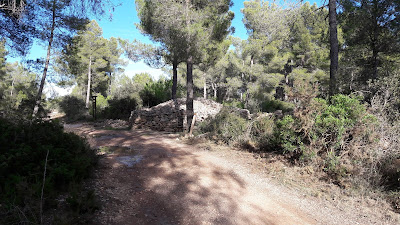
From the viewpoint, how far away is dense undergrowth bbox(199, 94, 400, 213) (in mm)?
4344

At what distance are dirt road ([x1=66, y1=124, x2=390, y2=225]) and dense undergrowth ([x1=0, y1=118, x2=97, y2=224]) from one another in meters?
0.42

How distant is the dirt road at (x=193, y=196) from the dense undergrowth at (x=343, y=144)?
1.06 metres

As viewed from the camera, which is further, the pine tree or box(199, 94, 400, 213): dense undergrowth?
the pine tree

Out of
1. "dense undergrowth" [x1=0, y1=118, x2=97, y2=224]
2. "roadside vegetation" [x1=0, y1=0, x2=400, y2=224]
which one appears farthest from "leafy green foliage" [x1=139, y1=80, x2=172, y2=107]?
"dense undergrowth" [x1=0, y1=118, x2=97, y2=224]

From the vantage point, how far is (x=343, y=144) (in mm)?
4820

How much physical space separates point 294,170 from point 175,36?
7.39 metres

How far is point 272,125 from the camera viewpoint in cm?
642

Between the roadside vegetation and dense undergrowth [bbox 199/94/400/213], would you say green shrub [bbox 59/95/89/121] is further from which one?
dense undergrowth [bbox 199/94/400/213]

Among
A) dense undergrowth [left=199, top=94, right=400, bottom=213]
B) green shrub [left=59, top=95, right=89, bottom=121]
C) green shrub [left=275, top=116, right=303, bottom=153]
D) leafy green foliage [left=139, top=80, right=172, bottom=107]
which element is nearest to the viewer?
dense undergrowth [left=199, top=94, right=400, bottom=213]

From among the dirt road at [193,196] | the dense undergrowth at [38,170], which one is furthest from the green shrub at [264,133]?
the dense undergrowth at [38,170]

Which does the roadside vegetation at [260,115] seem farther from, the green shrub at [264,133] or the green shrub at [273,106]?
the green shrub at [273,106]

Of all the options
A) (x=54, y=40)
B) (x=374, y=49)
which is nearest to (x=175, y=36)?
(x=54, y=40)

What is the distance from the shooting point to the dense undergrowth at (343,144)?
171 inches

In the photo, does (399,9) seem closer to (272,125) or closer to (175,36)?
(272,125)
